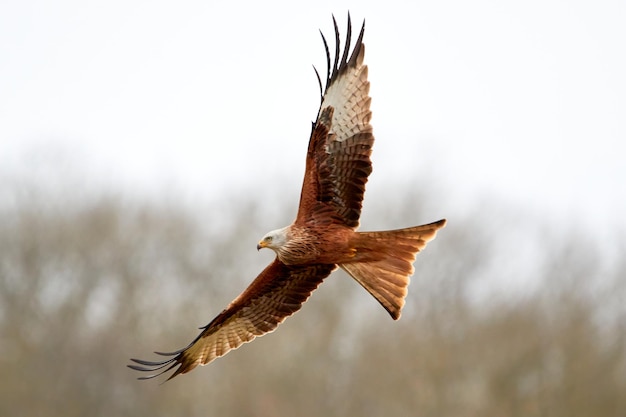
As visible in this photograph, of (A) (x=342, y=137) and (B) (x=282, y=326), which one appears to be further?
(B) (x=282, y=326)

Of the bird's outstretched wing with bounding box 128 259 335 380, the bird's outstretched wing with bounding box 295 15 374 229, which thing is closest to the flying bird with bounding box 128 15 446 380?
the bird's outstretched wing with bounding box 295 15 374 229

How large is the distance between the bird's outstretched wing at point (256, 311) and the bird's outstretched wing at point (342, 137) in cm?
95

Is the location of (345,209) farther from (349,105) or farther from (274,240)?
(349,105)

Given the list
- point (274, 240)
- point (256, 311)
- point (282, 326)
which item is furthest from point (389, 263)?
point (282, 326)

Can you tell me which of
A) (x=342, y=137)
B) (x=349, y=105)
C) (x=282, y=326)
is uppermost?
(x=282, y=326)

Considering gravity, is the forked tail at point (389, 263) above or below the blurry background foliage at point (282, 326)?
below

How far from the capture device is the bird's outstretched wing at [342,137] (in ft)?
37.2

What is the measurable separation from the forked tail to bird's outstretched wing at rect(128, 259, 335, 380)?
549 millimetres

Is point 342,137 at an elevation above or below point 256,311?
above

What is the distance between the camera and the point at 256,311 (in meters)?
12.6

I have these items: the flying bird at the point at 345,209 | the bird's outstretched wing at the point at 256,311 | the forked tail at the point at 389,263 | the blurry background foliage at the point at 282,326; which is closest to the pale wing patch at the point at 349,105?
the flying bird at the point at 345,209

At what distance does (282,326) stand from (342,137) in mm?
22015

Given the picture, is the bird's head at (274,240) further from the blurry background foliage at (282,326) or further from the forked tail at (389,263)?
the blurry background foliage at (282,326)

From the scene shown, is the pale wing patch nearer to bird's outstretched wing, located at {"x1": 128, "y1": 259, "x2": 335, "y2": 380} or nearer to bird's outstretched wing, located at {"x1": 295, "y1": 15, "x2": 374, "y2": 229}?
bird's outstretched wing, located at {"x1": 295, "y1": 15, "x2": 374, "y2": 229}
